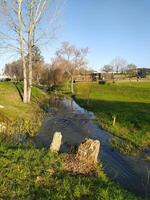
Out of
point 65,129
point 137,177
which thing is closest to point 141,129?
point 65,129

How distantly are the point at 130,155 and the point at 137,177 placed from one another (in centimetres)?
483

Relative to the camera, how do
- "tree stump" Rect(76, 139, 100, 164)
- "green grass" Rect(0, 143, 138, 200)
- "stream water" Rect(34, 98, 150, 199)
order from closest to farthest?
"green grass" Rect(0, 143, 138, 200) < "tree stump" Rect(76, 139, 100, 164) < "stream water" Rect(34, 98, 150, 199)

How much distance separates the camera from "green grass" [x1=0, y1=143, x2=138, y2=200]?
11.6 m

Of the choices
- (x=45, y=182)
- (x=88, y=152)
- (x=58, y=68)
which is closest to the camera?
(x=45, y=182)

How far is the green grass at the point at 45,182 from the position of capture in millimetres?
11562

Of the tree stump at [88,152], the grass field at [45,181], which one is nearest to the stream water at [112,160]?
the tree stump at [88,152]

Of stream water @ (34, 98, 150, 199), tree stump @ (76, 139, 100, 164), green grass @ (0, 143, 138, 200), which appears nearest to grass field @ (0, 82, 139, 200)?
green grass @ (0, 143, 138, 200)

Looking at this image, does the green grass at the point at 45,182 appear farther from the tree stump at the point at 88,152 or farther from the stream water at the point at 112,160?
the stream water at the point at 112,160

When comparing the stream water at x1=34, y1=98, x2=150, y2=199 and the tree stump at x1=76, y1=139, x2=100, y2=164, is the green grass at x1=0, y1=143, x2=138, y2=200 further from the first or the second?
the stream water at x1=34, y1=98, x2=150, y2=199

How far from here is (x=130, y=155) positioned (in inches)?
888

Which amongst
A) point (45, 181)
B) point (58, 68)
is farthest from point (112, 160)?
point (58, 68)

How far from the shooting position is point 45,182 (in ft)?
41.9

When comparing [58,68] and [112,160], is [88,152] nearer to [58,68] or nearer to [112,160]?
[112,160]

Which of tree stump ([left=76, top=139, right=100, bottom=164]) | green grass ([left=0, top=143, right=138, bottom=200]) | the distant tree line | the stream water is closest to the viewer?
green grass ([left=0, top=143, right=138, bottom=200])
